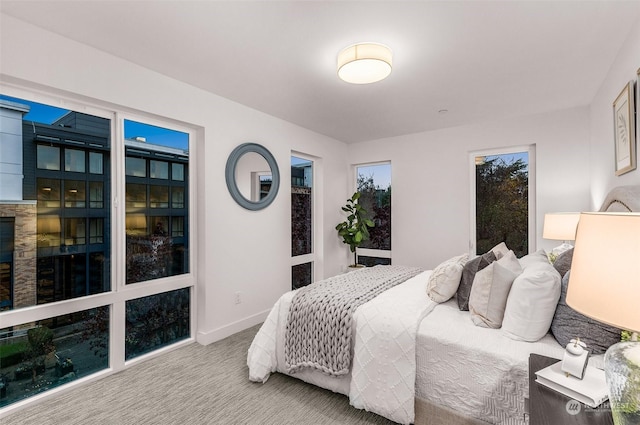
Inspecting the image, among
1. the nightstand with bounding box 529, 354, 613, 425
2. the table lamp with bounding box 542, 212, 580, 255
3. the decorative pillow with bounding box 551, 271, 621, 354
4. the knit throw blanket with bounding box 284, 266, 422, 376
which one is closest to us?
the nightstand with bounding box 529, 354, 613, 425

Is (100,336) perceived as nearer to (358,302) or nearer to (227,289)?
(227,289)

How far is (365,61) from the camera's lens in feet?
6.85

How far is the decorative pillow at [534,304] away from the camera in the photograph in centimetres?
161

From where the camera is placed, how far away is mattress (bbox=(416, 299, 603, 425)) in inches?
60.9

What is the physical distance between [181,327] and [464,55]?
3480mm

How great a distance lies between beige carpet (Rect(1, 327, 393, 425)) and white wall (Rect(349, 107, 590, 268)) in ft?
9.40

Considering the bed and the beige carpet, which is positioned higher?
the bed

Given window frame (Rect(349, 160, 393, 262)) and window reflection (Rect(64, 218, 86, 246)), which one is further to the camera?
window frame (Rect(349, 160, 393, 262))

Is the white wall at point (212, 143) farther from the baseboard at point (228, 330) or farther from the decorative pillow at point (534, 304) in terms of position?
the decorative pillow at point (534, 304)

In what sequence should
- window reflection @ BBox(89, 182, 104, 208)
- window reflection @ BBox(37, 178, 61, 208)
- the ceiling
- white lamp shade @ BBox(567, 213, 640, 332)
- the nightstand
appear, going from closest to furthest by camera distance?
white lamp shade @ BBox(567, 213, 640, 332), the nightstand, the ceiling, window reflection @ BBox(37, 178, 61, 208), window reflection @ BBox(89, 182, 104, 208)

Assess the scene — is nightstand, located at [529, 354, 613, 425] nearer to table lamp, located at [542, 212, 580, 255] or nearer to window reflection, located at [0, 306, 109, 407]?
table lamp, located at [542, 212, 580, 255]

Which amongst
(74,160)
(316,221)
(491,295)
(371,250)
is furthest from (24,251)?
(371,250)

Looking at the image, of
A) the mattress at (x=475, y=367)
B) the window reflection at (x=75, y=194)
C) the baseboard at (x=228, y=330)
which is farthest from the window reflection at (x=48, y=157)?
the mattress at (x=475, y=367)

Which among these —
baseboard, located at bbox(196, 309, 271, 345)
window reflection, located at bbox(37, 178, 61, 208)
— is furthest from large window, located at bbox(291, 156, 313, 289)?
window reflection, located at bbox(37, 178, 61, 208)
